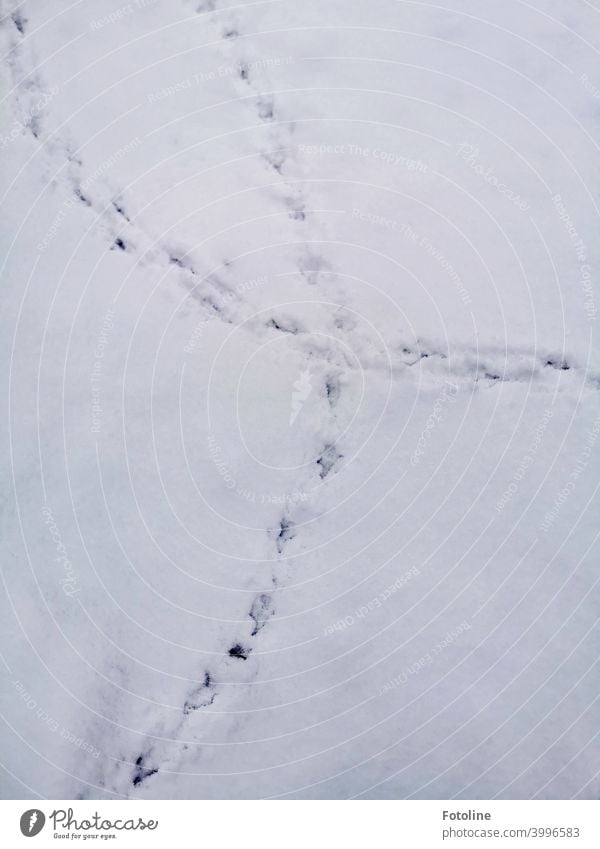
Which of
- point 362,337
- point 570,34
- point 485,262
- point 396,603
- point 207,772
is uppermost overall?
point 570,34

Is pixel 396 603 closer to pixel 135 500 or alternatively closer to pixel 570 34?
pixel 135 500

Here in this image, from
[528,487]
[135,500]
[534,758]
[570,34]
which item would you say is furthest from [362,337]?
[534,758]

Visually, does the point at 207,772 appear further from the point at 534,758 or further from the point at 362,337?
the point at 362,337

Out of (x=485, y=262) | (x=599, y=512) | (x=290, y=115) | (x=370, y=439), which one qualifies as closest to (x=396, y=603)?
(x=370, y=439)

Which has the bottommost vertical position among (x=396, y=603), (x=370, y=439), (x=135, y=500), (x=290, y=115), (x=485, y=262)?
(x=396, y=603)

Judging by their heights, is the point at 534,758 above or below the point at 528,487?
below

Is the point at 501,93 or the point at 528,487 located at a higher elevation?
the point at 501,93
